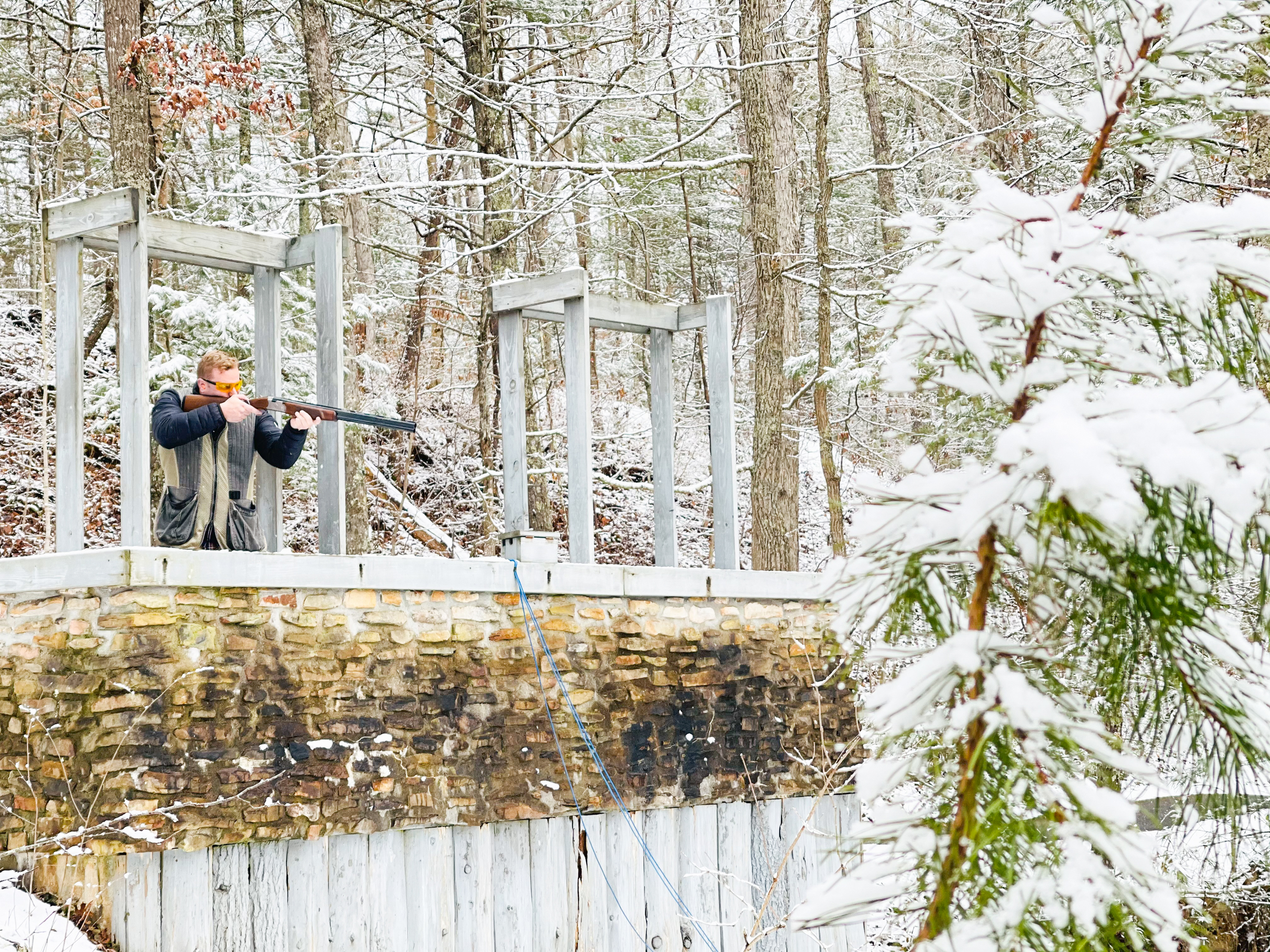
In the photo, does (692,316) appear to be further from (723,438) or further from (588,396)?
(588,396)

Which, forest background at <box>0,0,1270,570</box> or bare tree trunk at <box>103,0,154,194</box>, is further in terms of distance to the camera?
forest background at <box>0,0,1270,570</box>

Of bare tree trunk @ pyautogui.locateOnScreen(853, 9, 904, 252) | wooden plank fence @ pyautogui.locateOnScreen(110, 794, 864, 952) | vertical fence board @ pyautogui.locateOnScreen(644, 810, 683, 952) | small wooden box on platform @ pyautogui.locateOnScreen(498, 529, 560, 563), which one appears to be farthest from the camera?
bare tree trunk @ pyautogui.locateOnScreen(853, 9, 904, 252)

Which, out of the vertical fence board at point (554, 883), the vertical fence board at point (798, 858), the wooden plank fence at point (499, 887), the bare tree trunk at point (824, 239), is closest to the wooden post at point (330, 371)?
the wooden plank fence at point (499, 887)

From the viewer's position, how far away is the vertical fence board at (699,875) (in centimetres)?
671

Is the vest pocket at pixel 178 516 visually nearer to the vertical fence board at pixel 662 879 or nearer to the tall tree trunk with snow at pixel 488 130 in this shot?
the vertical fence board at pixel 662 879

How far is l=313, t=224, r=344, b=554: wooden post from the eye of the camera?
6.45 metres

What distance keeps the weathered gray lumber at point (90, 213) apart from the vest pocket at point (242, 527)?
141 cm

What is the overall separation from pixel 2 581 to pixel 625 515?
10.2 meters

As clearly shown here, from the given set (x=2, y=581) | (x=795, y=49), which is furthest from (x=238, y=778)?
(x=795, y=49)

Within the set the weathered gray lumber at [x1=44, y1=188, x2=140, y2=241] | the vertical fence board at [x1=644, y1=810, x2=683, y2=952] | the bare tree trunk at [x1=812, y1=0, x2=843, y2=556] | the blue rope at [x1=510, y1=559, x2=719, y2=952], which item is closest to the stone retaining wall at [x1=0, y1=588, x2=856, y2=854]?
the blue rope at [x1=510, y1=559, x2=719, y2=952]

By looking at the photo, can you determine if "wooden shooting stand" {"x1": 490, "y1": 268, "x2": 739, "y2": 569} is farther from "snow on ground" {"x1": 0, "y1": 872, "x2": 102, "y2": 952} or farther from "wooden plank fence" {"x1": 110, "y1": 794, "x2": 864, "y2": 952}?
"snow on ground" {"x1": 0, "y1": 872, "x2": 102, "y2": 952}

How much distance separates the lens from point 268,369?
22.2ft

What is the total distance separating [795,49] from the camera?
14.2 meters

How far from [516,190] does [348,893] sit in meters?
8.47
